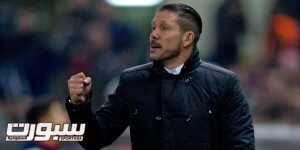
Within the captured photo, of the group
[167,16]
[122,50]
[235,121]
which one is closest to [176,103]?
[235,121]

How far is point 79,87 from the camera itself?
250 inches

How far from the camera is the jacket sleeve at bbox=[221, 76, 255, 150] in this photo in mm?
6559

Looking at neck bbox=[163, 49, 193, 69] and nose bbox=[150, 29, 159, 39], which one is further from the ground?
nose bbox=[150, 29, 159, 39]

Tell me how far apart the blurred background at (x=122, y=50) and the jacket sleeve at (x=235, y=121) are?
5003mm

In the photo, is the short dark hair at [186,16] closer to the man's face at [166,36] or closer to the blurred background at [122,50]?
the man's face at [166,36]

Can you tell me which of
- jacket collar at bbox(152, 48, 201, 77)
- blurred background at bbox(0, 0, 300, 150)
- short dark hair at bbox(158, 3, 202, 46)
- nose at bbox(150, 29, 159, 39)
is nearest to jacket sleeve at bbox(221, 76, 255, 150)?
jacket collar at bbox(152, 48, 201, 77)

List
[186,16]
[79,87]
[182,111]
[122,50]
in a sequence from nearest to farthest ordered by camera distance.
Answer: [79,87]
[182,111]
[186,16]
[122,50]

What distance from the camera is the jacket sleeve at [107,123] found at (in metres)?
6.61

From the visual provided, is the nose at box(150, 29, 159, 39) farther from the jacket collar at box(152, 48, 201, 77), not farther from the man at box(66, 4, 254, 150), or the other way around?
the jacket collar at box(152, 48, 201, 77)

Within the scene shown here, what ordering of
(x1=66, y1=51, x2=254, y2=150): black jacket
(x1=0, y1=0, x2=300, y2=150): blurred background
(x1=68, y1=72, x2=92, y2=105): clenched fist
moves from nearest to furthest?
(x1=68, y1=72, x2=92, y2=105): clenched fist, (x1=66, y1=51, x2=254, y2=150): black jacket, (x1=0, y1=0, x2=300, y2=150): blurred background

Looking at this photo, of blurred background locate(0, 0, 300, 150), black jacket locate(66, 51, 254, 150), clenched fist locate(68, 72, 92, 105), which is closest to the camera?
clenched fist locate(68, 72, 92, 105)

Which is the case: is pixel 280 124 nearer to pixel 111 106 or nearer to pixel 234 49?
pixel 234 49

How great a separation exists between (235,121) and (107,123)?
651 millimetres

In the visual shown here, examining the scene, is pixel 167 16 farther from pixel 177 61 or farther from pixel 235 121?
pixel 235 121
